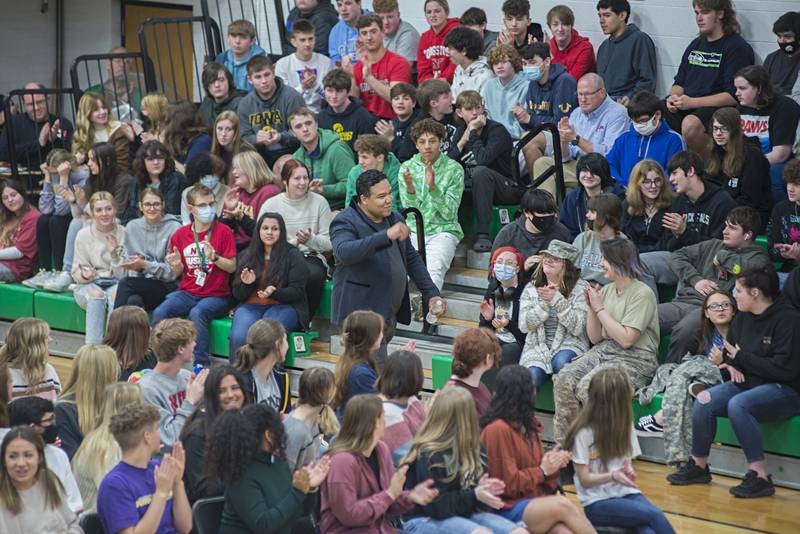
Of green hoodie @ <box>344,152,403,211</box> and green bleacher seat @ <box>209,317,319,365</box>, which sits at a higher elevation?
green hoodie @ <box>344,152,403,211</box>

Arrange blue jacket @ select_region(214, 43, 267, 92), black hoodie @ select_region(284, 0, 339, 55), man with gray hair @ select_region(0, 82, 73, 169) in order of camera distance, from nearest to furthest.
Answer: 1. blue jacket @ select_region(214, 43, 267, 92)
2. man with gray hair @ select_region(0, 82, 73, 169)
3. black hoodie @ select_region(284, 0, 339, 55)

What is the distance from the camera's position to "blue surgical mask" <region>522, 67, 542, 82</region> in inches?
368

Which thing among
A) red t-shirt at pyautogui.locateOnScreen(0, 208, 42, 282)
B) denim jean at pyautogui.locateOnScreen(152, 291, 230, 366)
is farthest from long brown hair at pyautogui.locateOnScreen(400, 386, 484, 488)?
red t-shirt at pyautogui.locateOnScreen(0, 208, 42, 282)

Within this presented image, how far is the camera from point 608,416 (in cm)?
535

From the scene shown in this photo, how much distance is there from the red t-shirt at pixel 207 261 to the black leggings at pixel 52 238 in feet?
4.59

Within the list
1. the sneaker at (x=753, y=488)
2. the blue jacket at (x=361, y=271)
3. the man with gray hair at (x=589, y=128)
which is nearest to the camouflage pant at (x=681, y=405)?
the sneaker at (x=753, y=488)

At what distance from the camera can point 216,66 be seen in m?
10.1

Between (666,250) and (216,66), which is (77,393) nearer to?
(666,250)

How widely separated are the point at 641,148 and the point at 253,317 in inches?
110

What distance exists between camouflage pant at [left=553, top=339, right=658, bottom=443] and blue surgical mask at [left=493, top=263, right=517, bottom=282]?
2.00 ft

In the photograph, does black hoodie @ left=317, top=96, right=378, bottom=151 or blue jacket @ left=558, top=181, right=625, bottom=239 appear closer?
blue jacket @ left=558, top=181, right=625, bottom=239

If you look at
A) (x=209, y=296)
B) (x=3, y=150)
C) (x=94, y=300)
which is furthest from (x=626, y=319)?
(x=3, y=150)

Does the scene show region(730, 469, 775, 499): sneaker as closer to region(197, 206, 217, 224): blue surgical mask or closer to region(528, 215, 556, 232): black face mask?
region(528, 215, 556, 232): black face mask

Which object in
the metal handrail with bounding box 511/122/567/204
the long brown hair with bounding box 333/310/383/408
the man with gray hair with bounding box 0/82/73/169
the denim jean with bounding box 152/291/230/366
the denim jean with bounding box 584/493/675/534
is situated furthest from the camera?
the man with gray hair with bounding box 0/82/73/169
